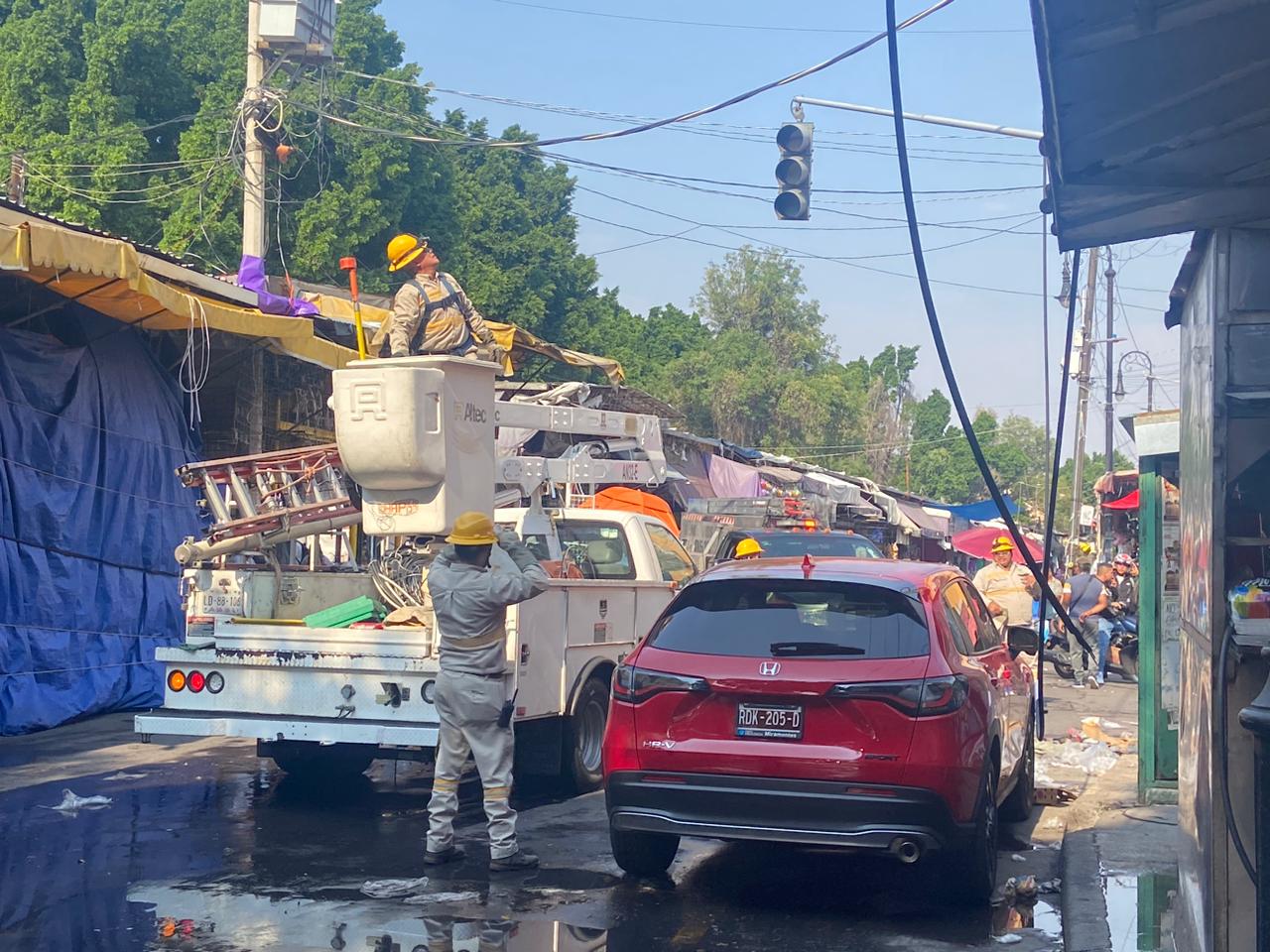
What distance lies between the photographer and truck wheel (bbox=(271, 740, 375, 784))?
33.1 feet

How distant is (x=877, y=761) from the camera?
6.51 metres

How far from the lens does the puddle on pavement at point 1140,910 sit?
6281mm

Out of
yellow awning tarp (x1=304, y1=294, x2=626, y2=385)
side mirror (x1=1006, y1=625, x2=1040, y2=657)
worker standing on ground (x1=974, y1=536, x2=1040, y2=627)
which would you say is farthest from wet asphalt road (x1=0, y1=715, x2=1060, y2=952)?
yellow awning tarp (x1=304, y1=294, x2=626, y2=385)

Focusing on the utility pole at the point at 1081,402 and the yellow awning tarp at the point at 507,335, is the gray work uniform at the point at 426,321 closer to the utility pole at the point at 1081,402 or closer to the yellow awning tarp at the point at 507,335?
the yellow awning tarp at the point at 507,335

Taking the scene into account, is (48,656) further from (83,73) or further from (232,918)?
(83,73)

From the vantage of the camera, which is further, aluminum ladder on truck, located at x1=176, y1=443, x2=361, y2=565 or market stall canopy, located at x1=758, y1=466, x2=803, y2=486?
market stall canopy, located at x1=758, y1=466, x2=803, y2=486

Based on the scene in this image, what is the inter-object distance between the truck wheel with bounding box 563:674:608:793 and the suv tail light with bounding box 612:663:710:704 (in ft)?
8.71

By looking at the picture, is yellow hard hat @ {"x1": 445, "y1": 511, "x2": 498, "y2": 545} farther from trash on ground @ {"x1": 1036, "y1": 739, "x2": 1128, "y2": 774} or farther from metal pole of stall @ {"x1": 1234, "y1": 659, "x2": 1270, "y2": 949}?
trash on ground @ {"x1": 1036, "y1": 739, "x2": 1128, "y2": 774}

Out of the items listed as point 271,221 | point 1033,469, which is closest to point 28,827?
point 271,221

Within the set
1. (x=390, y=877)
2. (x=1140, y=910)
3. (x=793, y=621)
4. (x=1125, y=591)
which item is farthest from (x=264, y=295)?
(x=1125, y=591)

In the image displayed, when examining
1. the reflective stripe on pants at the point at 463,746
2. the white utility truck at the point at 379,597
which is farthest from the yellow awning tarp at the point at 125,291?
the reflective stripe on pants at the point at 463,746

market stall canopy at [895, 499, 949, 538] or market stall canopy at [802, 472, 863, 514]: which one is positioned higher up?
market stall canopy at [802, 472, 863, 514]

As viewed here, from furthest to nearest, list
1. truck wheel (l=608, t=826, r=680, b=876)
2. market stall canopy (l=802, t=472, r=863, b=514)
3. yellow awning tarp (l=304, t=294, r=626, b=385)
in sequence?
market stall canopy (l=802, t=472, r=863, b=514) → yellow awning tarp (l=304, t=294, r=626, b=385) → truck wheel (l=608, t=826, r=680, b=876)

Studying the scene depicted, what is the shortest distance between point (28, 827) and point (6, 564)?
3898mm
